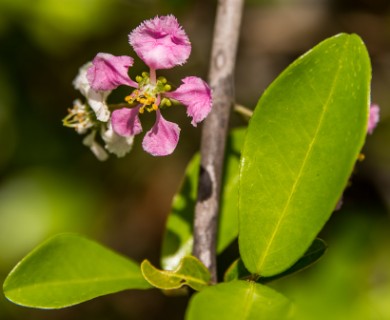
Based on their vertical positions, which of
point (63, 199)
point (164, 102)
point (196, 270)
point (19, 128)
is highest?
point (164, 102)

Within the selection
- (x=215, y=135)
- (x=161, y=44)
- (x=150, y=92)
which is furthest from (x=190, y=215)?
(x=161, y=44)

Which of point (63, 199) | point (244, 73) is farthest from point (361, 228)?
point (63, 199)

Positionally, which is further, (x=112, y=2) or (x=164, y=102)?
(x=112, y=2)

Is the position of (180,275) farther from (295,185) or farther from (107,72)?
(107,72)

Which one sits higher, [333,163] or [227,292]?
[333,163]

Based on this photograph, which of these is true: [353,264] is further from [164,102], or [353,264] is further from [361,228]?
[164,102]

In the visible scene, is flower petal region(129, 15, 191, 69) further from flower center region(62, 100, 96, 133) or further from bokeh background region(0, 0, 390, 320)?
bokeh background region(0, 0, 390, 320)
